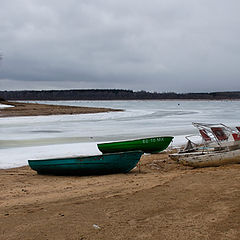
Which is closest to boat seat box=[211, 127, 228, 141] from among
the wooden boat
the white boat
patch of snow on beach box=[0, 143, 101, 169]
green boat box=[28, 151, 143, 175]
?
the white boat

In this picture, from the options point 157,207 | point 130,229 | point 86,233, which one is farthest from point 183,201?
point 86,233

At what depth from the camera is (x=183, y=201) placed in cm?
582

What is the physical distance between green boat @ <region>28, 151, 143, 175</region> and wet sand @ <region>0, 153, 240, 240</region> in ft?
1.49

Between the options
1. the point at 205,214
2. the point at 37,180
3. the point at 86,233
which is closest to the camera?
the point at 86,233

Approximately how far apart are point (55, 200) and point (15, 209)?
751 mm

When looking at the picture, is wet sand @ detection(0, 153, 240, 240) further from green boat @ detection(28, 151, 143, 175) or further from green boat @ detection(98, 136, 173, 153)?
green boat @ detection(98, 136, 173, 153)

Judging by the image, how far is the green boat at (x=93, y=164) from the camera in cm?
893

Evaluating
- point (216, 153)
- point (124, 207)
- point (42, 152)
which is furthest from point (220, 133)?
point (42, 152)

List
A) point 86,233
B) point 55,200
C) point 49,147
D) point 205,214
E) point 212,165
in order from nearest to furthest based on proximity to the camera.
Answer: point 86,233 < point 205,214 < point 55,200 < point 212,165 < point 49,147

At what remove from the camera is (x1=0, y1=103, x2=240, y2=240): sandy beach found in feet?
14.9

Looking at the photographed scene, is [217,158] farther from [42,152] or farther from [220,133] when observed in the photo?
[42,152]

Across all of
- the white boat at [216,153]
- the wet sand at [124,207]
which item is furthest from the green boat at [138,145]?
the wet sand at [124,207]

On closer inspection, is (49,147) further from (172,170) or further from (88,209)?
(88,209)

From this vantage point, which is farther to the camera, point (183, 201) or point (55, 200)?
point (55, 200)
